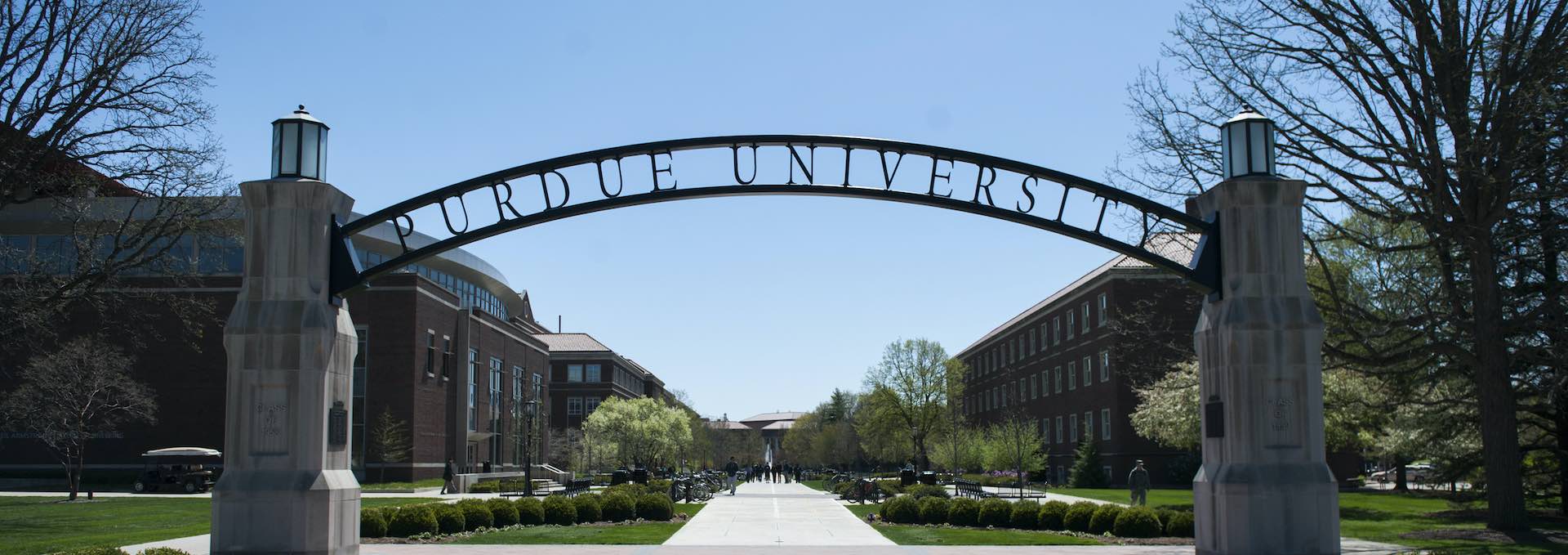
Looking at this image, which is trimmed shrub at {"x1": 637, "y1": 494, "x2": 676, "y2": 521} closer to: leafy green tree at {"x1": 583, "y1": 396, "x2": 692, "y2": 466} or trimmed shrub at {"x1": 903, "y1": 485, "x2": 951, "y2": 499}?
trimmed shrub at {"x1": 903, "y1": 485, "x2": 951, "y2": 499}

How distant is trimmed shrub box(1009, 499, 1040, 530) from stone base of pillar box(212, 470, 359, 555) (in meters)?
15.5

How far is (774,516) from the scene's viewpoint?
101 feet

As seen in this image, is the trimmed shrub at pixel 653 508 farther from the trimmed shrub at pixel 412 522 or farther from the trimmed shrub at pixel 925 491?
the trimmed shrub at pixel 925 491

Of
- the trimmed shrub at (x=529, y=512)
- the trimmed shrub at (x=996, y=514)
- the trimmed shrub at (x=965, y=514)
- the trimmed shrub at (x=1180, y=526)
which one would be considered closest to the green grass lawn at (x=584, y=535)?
the trimmed shrub at (x=529, y=512)

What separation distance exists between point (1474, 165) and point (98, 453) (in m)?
56.3

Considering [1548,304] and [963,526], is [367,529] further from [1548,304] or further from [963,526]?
[1548,304]

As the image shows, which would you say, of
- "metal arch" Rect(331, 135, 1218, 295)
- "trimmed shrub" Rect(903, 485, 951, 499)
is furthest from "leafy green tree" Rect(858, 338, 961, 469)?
"metal arch" Rect(331, 135, 1218, 295)

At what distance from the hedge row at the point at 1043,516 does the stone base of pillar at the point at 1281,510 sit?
889 cm

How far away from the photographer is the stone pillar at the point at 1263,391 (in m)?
13.9

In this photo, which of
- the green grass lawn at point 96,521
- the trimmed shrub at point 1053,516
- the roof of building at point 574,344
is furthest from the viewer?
the roof of building at point 574,344

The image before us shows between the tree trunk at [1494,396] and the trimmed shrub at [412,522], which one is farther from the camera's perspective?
the trimmed shrub at [412,522]

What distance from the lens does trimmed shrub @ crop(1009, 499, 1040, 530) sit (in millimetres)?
25391

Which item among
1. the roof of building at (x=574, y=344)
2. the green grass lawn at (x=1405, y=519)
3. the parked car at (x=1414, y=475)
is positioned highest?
the roof of building at (x=574, y=344)

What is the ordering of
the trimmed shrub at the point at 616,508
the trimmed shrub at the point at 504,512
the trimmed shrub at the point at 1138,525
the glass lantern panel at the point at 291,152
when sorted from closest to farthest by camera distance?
1. the glass lantern panel at the point at 291,152
2. the trimmed shrub at the point at 1138,525
3. the trimmed shrub at the point at 504,512
4. the trimmed shrub at the point at 616,508
